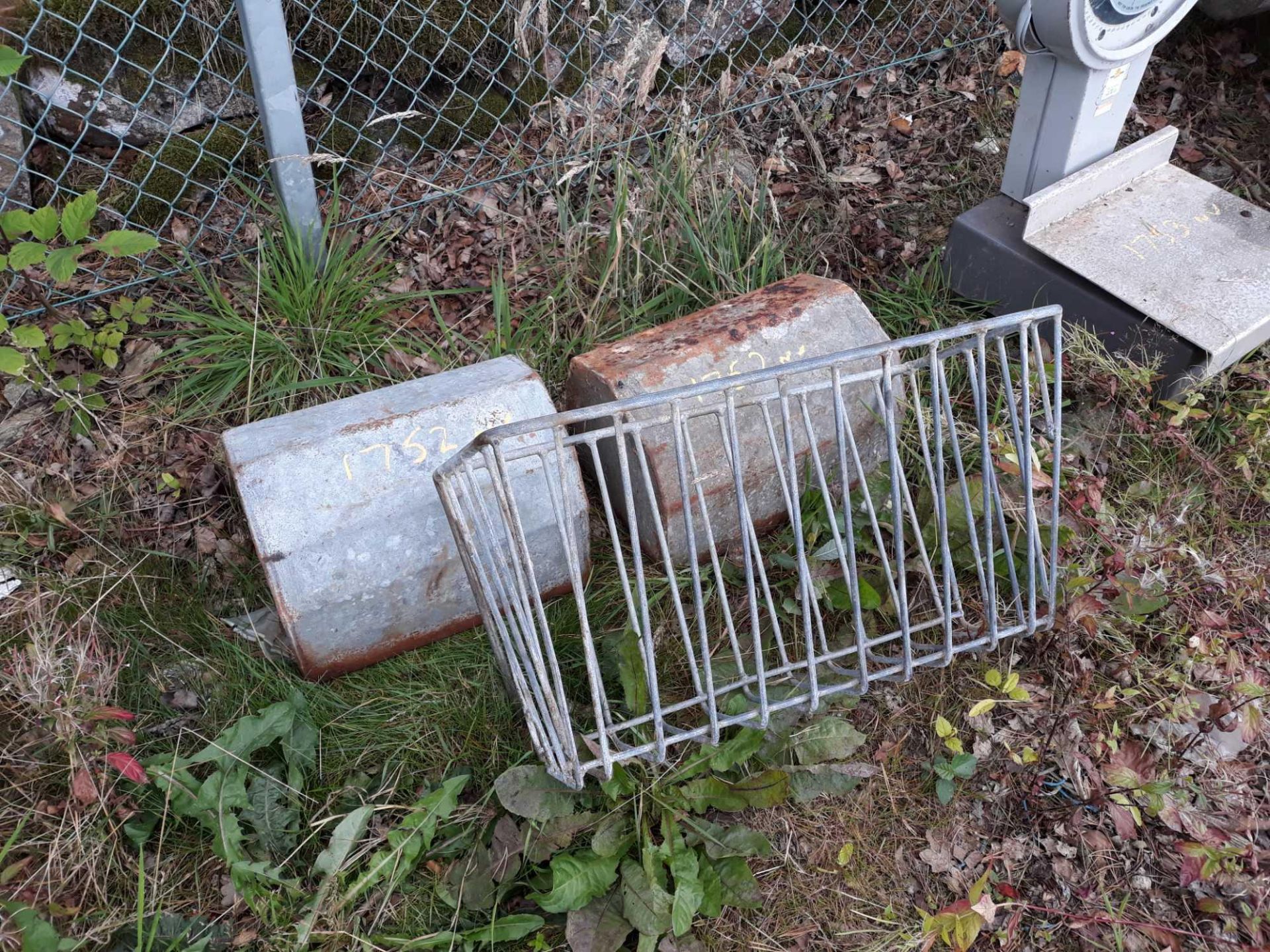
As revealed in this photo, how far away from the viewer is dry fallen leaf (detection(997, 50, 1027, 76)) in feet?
13.6

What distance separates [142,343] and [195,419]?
1.33 ft

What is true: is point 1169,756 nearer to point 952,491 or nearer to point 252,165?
point 952,491

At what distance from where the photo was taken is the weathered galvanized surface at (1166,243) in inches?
113

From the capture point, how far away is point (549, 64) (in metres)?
3.77

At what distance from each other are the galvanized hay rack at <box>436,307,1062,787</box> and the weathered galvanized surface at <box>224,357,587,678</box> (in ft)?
0.33

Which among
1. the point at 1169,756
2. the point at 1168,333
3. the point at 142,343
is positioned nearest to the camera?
the point at 1169,756

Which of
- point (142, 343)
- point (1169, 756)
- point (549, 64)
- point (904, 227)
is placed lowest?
point (1169, 756)

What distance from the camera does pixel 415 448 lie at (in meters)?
2.37

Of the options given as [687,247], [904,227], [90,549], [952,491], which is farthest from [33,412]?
[904,227]

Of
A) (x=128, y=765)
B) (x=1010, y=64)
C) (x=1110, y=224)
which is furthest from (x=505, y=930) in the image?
(x=1010, y=64)

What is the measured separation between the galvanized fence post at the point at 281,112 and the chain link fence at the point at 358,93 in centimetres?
2

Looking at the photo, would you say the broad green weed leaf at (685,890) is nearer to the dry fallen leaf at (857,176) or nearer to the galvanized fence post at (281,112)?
the galvanized fence post at (281,112)

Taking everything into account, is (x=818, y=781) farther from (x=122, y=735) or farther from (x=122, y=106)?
(x=122, y=106)

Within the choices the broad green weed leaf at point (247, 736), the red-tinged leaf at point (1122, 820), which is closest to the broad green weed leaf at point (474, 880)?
the broad green weed leaf at point (247, 736)
